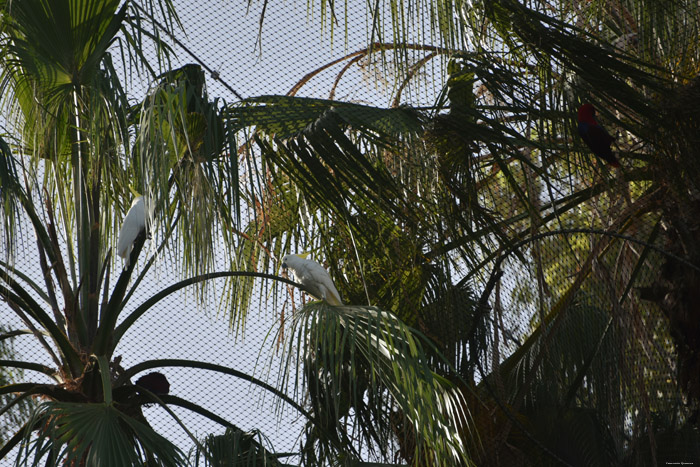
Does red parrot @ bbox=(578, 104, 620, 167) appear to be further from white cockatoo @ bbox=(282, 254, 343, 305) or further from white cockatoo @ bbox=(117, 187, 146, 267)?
white cockatoo @ bbox=(117, 187, 146, 267)

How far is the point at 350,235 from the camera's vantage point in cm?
281

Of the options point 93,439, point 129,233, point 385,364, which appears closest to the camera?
point 93,439

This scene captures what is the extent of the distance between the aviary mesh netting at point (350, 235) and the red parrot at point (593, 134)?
0.02m

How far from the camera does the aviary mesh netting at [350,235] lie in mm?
2262

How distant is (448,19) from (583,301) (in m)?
1.50

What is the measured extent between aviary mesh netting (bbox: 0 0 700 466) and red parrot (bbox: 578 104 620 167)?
22mm

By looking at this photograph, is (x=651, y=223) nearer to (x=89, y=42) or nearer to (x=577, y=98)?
(x=577, y=98)

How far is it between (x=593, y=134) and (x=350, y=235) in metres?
0.81

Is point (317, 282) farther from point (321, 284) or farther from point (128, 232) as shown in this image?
point (128, 232)

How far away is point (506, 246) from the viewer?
9.45 ft

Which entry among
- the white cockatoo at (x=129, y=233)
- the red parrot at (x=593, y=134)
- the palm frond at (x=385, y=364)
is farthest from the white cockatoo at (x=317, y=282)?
the red parrot at (x=593, y=134)

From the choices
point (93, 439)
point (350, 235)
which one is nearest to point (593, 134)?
point (350, 235)

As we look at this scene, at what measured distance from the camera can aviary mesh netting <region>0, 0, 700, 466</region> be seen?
2.26 meters

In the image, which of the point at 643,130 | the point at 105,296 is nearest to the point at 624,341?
the point at 643,130
